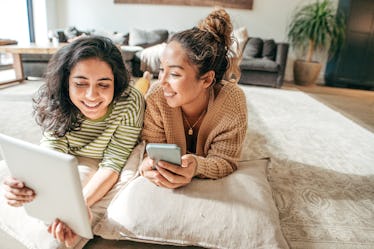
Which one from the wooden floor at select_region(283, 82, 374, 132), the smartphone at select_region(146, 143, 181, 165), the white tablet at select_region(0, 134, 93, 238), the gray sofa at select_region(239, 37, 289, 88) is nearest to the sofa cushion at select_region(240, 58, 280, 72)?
the gray sofa at select_region(239, 37, 289, 88)

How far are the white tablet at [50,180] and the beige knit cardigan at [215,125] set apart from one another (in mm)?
519

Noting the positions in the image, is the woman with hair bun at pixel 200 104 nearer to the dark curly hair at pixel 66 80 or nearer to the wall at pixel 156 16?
the dark curly hair at pixel 66 80

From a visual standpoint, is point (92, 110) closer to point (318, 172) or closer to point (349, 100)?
point (318, 172)

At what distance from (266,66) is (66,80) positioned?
12.1 ft

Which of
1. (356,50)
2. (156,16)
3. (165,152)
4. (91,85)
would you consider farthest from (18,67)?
(356,50)

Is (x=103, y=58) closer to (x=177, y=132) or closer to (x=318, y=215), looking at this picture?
(x=177, y=132)

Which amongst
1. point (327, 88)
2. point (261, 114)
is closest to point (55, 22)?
point (261, 114)

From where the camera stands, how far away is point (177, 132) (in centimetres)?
120

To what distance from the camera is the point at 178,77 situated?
1042 mm

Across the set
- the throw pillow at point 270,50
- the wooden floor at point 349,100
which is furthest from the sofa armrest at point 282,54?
the wooden floor at point 349,100

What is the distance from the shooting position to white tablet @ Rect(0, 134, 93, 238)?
2.03ft

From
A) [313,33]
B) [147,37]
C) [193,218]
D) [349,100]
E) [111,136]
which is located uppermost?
[313,33]

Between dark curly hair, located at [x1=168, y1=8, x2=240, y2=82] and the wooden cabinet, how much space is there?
4391 millimetres

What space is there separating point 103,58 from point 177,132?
425 mm
